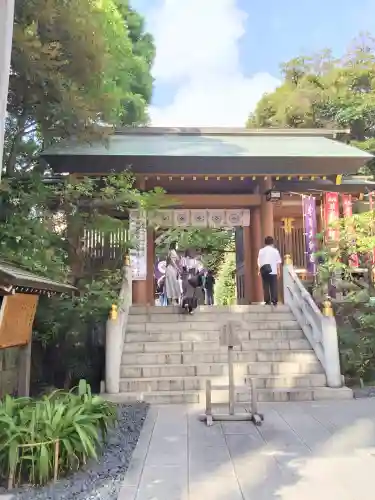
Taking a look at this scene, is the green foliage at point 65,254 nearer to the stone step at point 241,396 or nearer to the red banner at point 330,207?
the stone step at point 241,396

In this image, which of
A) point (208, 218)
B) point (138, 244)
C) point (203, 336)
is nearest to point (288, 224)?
point (208, 218)

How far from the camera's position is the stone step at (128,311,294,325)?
31.6ft

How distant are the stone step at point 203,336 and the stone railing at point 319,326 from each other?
0.39 meters

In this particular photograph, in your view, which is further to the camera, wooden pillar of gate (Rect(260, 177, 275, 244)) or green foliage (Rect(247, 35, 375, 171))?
green foliage (Rect(247, 35, 375, 171))

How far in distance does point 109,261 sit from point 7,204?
351cm

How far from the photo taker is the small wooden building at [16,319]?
4.88m

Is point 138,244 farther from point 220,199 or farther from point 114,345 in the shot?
point 220,199

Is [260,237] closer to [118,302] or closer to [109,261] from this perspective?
[109,261]

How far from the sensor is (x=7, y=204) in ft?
27.3

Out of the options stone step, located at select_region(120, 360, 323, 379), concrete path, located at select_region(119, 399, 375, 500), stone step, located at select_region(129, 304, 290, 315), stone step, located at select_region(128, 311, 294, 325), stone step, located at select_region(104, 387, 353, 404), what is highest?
stone step, located at select_region(129, 304, 290, 315)

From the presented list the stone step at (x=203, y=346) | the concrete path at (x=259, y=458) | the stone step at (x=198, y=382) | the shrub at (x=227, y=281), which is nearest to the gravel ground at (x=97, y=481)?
the concrete path at (x=259, y=458)

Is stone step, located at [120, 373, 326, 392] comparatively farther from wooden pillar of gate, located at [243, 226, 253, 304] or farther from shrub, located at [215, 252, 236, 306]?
shrub, located at [215, 252, 236, 306]

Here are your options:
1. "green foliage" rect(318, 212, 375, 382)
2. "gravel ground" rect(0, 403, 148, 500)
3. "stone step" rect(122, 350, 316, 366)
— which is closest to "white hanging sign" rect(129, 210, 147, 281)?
"stone step" rect(122, 350, 316, 366)

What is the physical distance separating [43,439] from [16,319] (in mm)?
2234
